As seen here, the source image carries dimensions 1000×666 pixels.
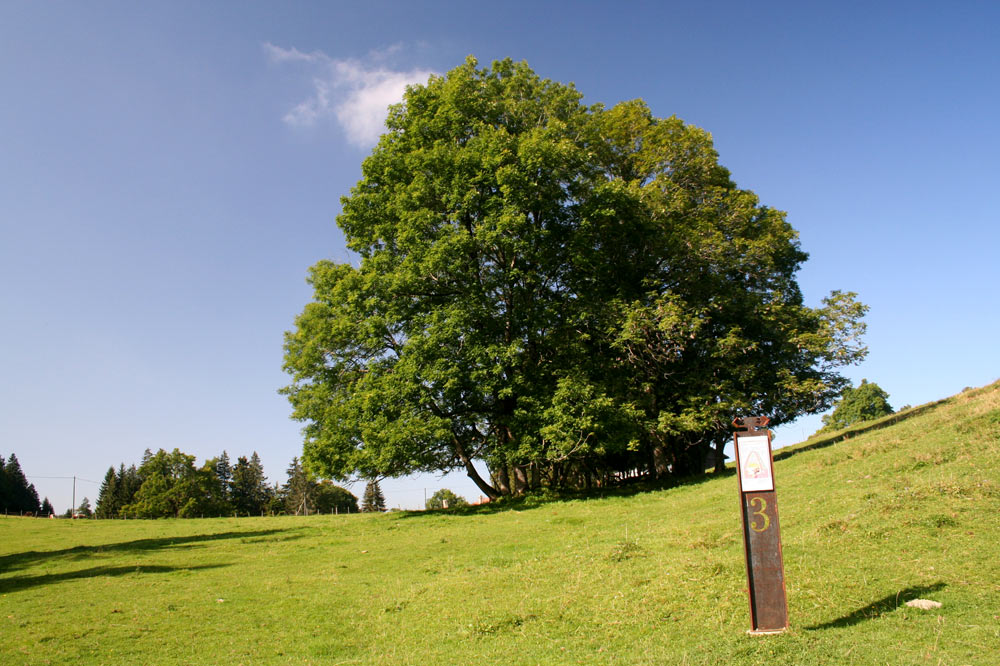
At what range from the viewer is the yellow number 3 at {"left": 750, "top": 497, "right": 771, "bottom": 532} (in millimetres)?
7379

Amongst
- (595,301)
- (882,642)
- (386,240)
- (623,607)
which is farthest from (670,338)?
(882,642)

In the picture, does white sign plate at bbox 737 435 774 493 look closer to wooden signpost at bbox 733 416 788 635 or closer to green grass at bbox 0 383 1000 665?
wooden signpost at bbox 733 416 788 635

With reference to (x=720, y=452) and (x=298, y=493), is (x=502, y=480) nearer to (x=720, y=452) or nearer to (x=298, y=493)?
(x=720, y=452)

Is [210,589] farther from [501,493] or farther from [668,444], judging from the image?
[668,444]

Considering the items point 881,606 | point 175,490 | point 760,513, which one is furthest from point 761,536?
point 175,490

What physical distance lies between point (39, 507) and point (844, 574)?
411 feet

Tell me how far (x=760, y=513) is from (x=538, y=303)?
1818 centimetres

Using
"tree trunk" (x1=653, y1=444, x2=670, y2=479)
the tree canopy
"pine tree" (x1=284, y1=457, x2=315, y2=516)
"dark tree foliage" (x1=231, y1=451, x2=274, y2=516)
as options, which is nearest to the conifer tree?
"dark tree foliage" (x1=231, y1=451, x2=274, y2=516)

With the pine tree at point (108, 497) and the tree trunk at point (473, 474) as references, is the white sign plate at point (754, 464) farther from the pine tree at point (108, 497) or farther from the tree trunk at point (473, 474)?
the pine tree at point (108, 497)

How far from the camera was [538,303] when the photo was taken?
25203 mm

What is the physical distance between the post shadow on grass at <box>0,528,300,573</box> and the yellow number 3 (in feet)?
54.9

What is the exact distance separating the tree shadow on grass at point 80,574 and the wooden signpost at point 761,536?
1308 centimetres

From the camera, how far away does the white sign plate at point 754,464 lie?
7.57m

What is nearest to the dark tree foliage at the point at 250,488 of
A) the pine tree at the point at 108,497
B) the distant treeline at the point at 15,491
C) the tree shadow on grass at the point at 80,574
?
the pine tree at the point at 108,497
